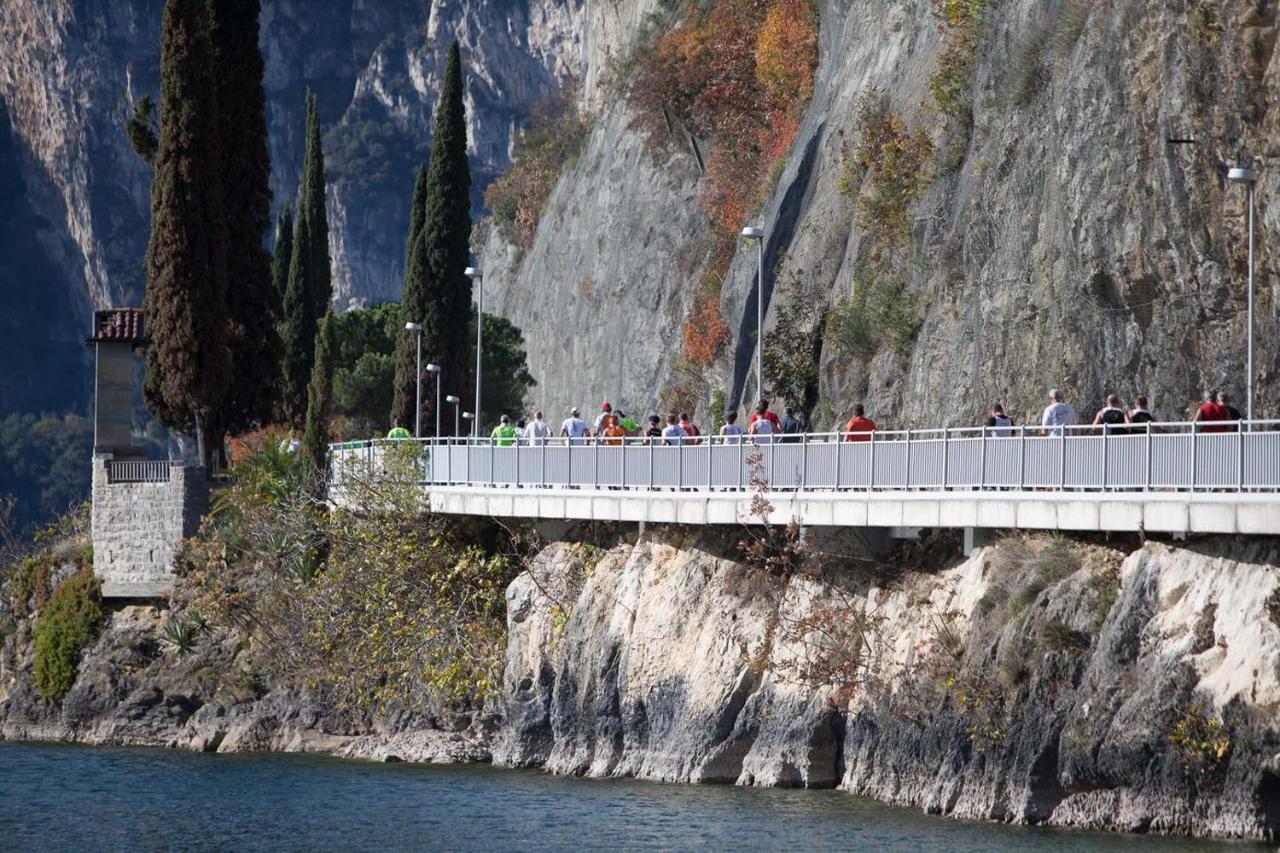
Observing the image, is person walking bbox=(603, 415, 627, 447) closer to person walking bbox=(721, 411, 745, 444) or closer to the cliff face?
person walking bbox=(721, 411, 745, 444)

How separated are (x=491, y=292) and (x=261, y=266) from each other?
1990 inches

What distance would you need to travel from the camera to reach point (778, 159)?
66.6 metres

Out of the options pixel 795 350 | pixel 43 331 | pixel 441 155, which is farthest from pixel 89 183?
pixel 795 350

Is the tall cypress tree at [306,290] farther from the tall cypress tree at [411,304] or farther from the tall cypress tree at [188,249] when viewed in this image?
the tall cypress tree at [188,249]

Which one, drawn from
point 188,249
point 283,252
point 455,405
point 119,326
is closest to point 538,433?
point 188,249

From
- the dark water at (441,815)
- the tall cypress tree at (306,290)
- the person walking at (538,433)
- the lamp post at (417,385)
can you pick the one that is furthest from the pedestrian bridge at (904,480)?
the tall cypress tree at (306,290)

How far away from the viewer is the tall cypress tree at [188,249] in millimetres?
52625

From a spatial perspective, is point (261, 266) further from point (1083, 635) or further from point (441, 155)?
point (1083, 635)

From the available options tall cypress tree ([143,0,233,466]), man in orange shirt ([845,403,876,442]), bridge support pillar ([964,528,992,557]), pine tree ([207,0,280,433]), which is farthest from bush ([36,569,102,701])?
bridge support pillar ([964,528,992,557])

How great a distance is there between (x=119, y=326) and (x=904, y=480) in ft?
88.4

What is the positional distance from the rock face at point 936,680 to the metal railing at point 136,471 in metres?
14.4

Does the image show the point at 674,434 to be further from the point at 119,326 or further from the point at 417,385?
the point at 417,385

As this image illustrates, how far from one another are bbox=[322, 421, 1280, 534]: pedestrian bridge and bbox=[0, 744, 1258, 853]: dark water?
3.94m

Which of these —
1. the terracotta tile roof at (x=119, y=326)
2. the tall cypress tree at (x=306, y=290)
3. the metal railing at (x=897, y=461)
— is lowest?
the metal railing at (x=897, y=461)
